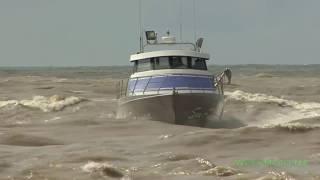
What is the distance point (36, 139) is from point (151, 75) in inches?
204

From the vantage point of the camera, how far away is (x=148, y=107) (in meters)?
21.9

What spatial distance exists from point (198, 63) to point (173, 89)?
2.04 metres

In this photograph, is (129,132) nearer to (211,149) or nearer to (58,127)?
(58,127)

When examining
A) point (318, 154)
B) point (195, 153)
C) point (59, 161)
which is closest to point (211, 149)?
point (195, 153)

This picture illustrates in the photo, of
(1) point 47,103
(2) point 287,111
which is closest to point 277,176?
(2) point 287,111

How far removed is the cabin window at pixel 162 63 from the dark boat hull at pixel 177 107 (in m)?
1.33

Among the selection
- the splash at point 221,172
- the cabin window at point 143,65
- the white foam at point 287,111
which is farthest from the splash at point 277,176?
the white foam at point 287,111

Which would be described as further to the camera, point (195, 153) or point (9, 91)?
point (9, 91)

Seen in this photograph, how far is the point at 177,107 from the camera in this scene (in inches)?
850

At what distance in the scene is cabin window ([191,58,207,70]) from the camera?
22.9m

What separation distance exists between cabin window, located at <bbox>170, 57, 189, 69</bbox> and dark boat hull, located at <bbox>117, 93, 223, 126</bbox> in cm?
138

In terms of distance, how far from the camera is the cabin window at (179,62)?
74.2 feet

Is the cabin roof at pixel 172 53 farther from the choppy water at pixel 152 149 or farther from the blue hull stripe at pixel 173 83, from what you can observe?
the choppy water at pixel 152 149

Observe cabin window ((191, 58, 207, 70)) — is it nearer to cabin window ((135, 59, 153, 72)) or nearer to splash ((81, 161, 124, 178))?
cabin window ((135, 59, 153, 72))
